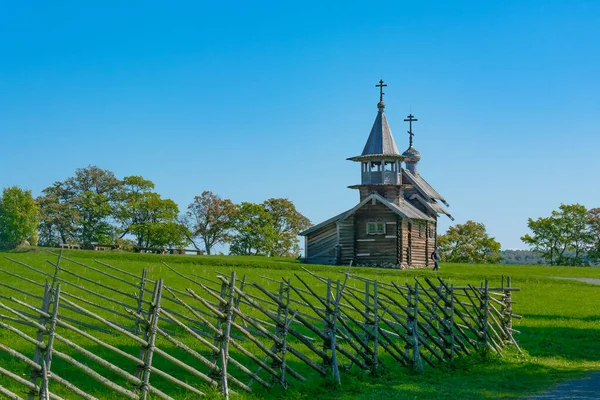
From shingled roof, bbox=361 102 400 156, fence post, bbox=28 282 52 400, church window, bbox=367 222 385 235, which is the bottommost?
fence post, bbox=28 282 52 400

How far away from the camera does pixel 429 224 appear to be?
53188 mm

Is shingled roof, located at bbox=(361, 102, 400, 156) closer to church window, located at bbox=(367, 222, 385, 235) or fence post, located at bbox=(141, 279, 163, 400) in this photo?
church window, located at bbox=(367, 222, 385, 235)

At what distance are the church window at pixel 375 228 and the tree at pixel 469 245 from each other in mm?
36247

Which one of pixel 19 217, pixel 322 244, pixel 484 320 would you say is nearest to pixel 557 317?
pixel 484 320

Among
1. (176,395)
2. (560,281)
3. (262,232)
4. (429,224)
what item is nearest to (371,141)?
(429,224)

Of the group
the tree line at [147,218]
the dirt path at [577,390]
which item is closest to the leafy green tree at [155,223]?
the tree line at [147,218]

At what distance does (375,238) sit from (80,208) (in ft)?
121

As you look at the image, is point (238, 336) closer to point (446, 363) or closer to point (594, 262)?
point (446, 363)

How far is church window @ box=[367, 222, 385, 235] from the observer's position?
4706cm

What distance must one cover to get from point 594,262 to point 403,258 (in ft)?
129

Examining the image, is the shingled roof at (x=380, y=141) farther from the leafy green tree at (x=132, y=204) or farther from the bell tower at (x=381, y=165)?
the leafy green tree at (x=132, y=204)

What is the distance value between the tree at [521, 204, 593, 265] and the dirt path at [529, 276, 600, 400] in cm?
6869

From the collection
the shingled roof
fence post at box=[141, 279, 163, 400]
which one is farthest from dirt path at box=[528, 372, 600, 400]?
the shingled roof

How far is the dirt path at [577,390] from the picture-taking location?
1260cm
